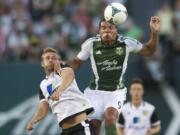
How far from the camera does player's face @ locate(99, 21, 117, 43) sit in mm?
11672

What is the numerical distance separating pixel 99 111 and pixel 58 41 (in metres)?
6.59

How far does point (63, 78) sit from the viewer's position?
35.9ft

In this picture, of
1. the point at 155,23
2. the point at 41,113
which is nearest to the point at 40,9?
the point at 155,23

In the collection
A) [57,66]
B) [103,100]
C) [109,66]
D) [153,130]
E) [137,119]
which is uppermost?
[57,66]

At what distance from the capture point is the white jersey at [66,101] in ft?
36.9

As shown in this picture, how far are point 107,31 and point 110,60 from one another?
49cm

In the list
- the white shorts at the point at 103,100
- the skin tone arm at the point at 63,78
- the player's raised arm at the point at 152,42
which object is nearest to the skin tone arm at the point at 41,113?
the skin tone arm at the point at 63,78

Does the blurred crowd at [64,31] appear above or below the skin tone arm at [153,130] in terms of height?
above

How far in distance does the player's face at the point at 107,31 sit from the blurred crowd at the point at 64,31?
625 centimetres

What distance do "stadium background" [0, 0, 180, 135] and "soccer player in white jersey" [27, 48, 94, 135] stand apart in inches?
263

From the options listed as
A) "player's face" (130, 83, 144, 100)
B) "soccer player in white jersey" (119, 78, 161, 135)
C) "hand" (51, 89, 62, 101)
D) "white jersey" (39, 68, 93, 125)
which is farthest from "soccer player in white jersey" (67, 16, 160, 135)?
"soccer player in white jersey" (119, 78, 161, 135)

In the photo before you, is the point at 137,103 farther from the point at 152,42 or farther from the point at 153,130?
the point at 152,42

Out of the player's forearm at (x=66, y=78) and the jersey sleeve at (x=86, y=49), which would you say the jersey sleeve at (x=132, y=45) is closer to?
the jersey sleeve at (x=86, y=49)

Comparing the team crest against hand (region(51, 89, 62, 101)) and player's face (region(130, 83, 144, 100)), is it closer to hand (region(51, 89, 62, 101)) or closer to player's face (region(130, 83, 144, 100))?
hand (region(51, 89, 62, 101))
